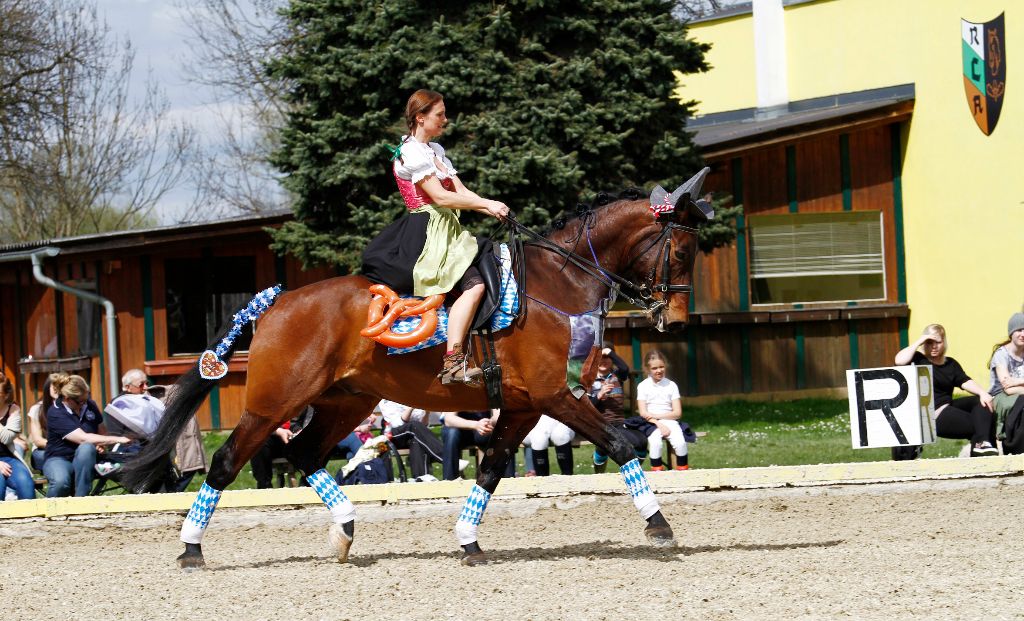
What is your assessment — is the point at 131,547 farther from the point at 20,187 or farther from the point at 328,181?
the point at 20,187

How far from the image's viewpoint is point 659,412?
1150 centimetres

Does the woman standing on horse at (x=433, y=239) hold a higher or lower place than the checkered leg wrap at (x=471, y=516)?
higher

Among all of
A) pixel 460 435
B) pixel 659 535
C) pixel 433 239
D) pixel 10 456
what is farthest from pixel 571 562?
pixel 10 456

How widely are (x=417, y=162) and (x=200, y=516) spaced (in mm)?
2430

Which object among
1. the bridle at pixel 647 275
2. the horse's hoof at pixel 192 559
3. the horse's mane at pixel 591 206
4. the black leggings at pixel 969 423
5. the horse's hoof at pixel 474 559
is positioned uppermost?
the horse's mane at pixel 591 206

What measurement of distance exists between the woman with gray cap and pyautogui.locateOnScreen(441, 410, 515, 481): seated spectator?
14.4 ft

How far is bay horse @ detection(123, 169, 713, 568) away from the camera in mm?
7207

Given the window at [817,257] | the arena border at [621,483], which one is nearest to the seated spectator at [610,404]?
the arena border at [621,483]

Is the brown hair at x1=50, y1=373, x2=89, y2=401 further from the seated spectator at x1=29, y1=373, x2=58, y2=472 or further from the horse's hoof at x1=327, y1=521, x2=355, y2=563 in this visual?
the horse's hoof at x1=327, y1=521, x2=355, y2=563

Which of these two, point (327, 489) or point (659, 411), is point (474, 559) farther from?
point (659, 411)

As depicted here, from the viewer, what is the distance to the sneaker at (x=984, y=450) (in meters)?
11.0

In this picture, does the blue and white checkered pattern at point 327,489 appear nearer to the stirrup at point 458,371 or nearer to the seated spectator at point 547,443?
the stirrup at point 458,371

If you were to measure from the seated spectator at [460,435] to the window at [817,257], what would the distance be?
10.1 meters

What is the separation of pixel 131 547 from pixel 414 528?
1966 millimetres
